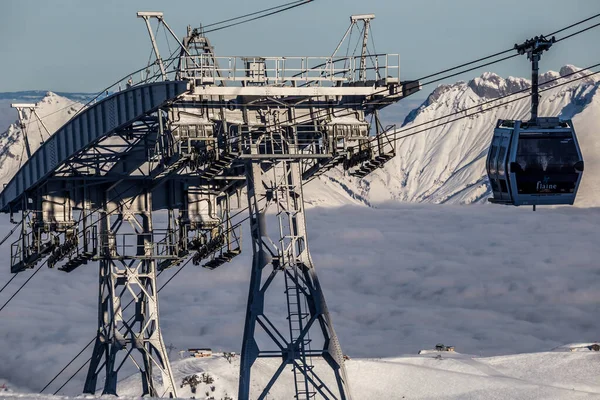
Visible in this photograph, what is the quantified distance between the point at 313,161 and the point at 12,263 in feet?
66.1

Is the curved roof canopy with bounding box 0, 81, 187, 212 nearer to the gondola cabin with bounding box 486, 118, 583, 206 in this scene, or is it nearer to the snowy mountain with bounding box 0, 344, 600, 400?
the gondola cabin with bounding box 486, 118, 583, 206

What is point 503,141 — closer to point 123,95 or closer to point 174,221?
point 123,95

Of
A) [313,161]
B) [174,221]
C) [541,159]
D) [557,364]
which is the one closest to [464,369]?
[557,364]

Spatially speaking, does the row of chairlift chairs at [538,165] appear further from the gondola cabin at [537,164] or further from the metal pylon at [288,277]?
Result: the metal pylon at [288,277]

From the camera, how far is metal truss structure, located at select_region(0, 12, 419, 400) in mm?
58344

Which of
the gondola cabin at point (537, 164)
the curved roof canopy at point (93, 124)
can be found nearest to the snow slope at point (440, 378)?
the curved roof canopy at point (93, 124)

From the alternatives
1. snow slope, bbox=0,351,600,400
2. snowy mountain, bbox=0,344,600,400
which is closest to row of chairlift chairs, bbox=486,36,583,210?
snow slope, bbox=0,351,600,400

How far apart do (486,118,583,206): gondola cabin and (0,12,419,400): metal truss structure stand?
8515 mm

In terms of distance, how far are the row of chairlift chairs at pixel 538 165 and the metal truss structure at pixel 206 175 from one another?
8.61m

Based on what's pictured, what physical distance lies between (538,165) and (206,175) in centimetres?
1563

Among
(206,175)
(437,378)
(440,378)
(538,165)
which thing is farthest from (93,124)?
(440,378)

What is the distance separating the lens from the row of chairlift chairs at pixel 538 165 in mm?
52688

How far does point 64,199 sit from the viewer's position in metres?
73.6

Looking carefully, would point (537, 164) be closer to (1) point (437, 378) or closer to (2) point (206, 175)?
(2) point (206, 175)
